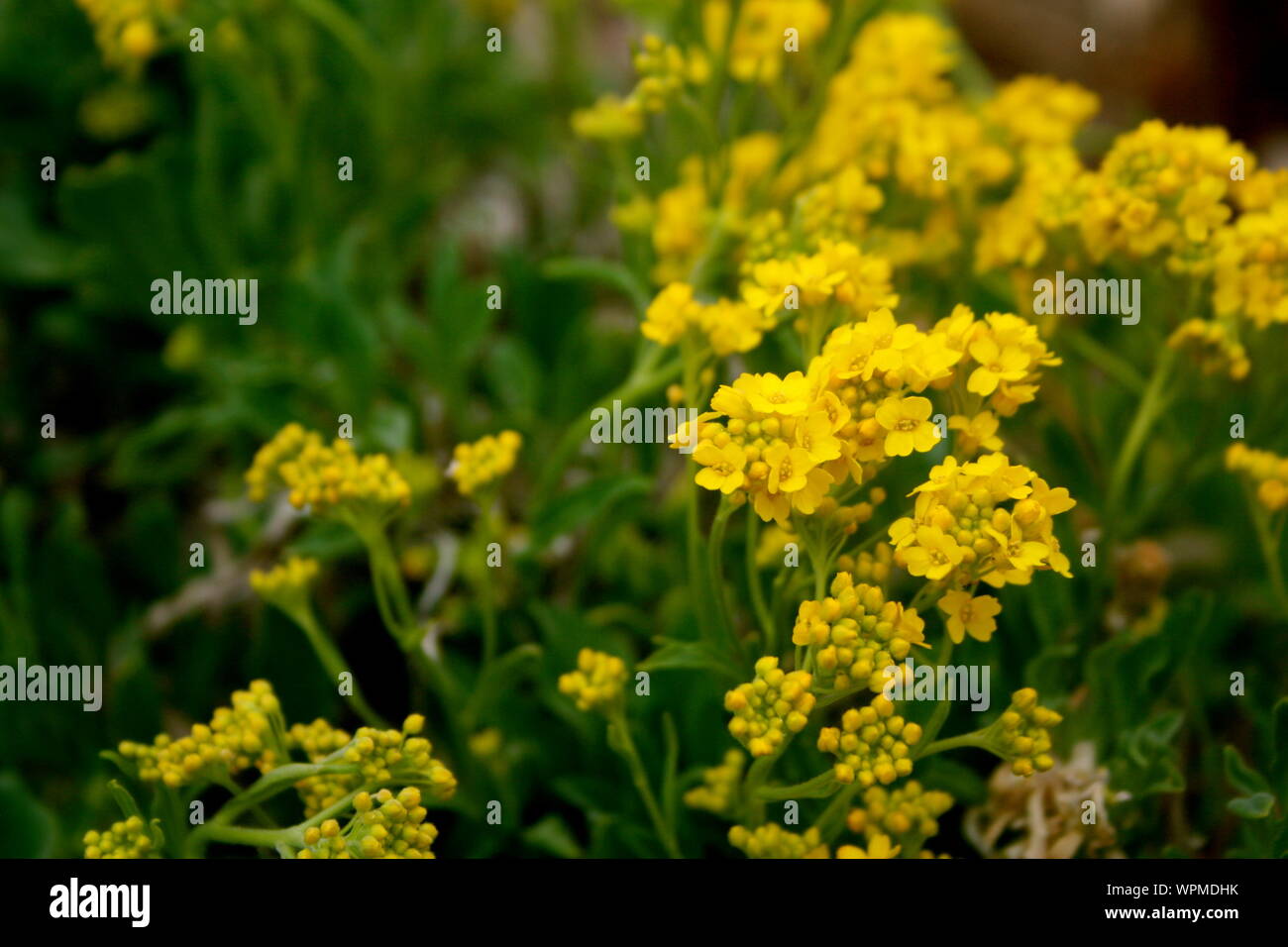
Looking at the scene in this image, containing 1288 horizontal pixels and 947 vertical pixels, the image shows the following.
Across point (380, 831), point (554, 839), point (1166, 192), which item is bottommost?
point (554, 839)

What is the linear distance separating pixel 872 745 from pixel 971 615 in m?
0.19

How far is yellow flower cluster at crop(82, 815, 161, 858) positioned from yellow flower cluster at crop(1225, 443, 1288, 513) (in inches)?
60.0

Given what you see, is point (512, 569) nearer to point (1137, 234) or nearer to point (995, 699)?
point (995, 699)

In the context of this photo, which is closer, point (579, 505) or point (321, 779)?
point (321, 779)

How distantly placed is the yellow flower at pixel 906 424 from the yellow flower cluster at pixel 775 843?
0.51m

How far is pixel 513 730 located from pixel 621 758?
20 cm

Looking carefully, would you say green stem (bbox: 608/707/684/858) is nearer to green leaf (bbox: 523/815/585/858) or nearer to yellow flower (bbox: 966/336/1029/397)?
green leaf (bbox: 523/815/585/858)

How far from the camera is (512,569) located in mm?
2113

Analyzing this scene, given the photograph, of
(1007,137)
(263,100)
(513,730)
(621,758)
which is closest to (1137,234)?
(1007,137)

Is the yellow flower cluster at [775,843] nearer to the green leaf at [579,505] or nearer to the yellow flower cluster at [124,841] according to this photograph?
the green leaf at [579,505]

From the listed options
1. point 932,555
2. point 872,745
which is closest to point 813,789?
point 872,745

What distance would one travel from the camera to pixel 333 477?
1.61 metres

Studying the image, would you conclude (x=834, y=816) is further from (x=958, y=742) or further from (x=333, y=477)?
(x=333, y=477)

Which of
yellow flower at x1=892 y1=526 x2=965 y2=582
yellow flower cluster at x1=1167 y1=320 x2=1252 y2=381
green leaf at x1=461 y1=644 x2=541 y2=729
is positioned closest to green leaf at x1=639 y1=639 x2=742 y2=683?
green leaf at x1=461 y1=644 x2=541 y2=729
